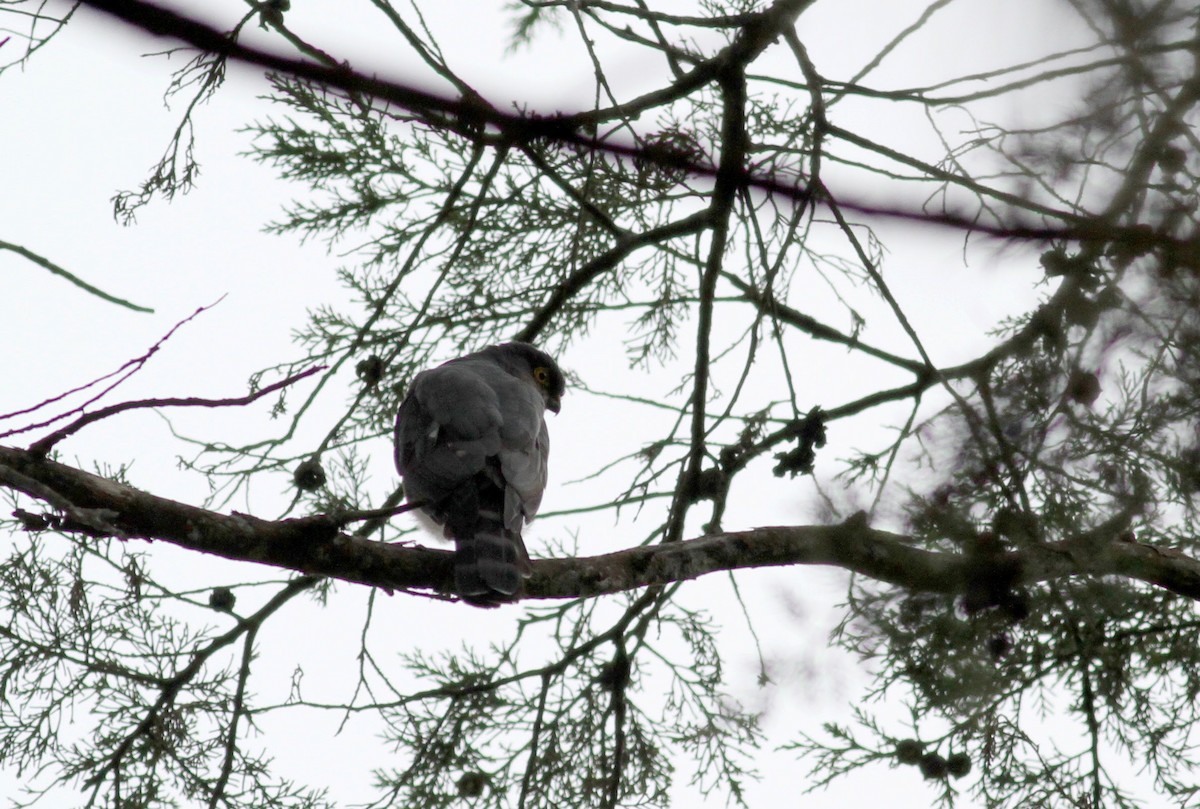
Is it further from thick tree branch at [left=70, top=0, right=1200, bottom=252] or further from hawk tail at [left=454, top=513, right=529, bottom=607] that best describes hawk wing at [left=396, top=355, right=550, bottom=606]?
thick tree branch at [left=70, top=0, right=1200, bottom=252]

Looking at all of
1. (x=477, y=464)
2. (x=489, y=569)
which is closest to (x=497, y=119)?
(x=489, y=569)

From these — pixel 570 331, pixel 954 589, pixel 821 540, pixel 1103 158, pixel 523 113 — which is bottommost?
pixel 523 113

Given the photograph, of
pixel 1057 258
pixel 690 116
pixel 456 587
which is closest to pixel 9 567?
pixel 456 587

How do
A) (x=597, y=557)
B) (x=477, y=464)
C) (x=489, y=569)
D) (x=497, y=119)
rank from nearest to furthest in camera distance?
(x=497, y=119) → (x=489, y=569) → (x=597, y=557) → (x=477, y=464)

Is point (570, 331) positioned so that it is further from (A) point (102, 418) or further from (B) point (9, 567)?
(A) point (102, 418)

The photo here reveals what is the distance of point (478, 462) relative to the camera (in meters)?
4.17

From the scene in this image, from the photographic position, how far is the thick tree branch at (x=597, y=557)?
2602mm

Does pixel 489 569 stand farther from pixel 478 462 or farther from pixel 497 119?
pixel 497 119

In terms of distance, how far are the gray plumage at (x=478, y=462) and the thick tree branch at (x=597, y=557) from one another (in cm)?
12

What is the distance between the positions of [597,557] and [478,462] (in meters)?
0.74

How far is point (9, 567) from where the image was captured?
3854 mm

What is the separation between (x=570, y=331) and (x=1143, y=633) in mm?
2841

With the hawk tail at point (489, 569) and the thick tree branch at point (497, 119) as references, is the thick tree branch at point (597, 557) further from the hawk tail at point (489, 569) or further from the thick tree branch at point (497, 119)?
the thick tree branch at point (497, 119)

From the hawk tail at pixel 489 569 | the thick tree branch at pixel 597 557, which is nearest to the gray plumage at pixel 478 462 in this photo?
the hawk tail at pixel 489 569
